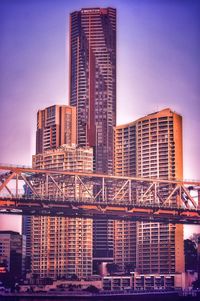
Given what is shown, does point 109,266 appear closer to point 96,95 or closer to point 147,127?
point 147,127

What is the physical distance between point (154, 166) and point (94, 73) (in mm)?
48488

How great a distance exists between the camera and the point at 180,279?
351 feet

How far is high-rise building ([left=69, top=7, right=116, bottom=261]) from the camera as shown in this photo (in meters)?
158

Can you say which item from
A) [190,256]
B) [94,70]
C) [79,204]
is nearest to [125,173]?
[190,256]

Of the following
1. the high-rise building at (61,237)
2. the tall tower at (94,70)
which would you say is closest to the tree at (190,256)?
the high-rise building at (61,237)

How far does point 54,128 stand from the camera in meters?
140

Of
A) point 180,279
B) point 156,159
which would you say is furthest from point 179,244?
point 156,159

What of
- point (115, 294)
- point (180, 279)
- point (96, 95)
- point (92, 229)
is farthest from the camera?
point (96, 95)

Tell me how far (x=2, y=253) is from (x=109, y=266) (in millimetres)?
20852

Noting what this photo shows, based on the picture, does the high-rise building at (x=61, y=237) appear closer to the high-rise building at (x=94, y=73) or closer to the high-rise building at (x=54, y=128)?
the high-rise building at (x=54, y=128)

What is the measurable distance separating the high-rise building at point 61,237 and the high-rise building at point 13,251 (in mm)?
3934

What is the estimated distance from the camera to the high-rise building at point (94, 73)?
15750cm

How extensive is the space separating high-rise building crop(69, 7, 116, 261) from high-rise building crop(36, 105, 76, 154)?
264 inches

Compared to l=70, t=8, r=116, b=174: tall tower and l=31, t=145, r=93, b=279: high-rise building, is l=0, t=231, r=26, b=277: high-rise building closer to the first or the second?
l=31, t=145, r=93, b=279: high-rise building
